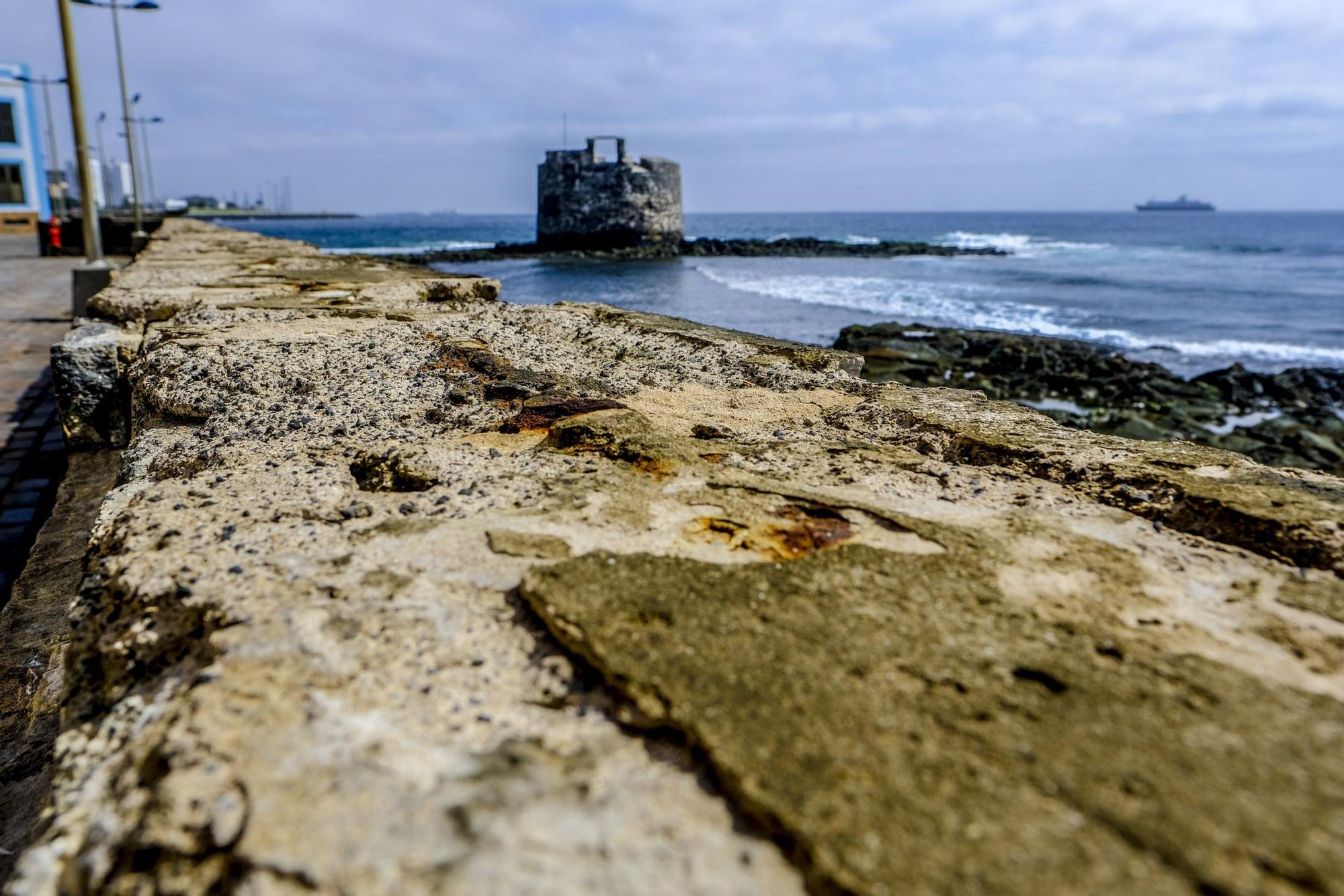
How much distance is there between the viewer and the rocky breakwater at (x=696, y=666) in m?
0.80

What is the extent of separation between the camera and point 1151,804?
825mm

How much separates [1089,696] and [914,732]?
24cm

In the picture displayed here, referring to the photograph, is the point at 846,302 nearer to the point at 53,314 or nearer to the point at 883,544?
the point at 53,314

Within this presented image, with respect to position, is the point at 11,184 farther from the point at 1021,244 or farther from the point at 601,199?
the point at 1021,244

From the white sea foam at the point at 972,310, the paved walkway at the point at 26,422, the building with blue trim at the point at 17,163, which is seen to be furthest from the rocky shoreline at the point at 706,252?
the paved walkway at the point at 26,422

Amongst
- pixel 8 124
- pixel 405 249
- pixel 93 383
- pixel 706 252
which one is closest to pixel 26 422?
pixel 93 383

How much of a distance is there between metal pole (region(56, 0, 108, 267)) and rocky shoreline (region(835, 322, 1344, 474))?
743cm

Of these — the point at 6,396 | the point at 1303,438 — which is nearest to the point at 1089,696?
the point at 6,396

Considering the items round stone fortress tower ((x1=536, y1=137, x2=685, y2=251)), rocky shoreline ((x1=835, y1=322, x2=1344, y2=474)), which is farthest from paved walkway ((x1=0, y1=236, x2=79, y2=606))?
round stone fortress tower ((x1=536, y1=137, x2=685, y2=251))

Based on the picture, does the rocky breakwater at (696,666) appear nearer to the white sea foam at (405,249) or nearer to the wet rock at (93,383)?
the wet rock at (93,383)

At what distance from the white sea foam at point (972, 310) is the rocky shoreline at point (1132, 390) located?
240cm

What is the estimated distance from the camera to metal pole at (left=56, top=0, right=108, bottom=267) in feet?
23.9

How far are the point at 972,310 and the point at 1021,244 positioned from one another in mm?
40107

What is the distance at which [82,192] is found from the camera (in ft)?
25.6
